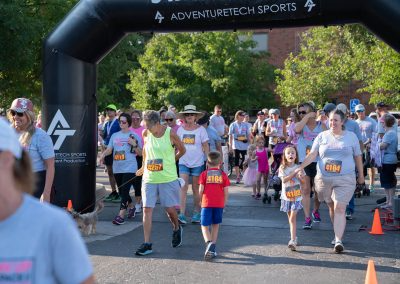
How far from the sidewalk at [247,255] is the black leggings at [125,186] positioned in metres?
0.32

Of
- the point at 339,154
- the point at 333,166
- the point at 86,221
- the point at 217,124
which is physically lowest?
the point at 86,221

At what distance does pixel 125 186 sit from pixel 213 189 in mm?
2848

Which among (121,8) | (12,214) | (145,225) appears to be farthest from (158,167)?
(12,214)

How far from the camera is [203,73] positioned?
113 feet

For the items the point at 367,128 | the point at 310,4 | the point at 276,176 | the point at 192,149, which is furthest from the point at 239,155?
the point at 310,4

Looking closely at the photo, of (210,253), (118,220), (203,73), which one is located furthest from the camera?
(203,73)

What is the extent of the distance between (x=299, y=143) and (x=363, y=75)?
20382 mm

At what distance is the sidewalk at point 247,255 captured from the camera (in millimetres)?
6402

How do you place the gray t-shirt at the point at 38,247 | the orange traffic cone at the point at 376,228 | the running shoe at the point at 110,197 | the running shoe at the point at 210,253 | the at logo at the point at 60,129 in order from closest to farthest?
1. the gray t-shirt at the point at 38,247
2. the running shoe at the point at 210,253
3. the orange traffic cone at the point at 376,228
4. the at logo at the point at 60,129
5. the running shoe at the point at 110,197

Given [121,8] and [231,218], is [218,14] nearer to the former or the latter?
[121,8]

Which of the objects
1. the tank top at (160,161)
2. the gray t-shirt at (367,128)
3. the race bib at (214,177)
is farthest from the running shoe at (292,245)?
the gray t-shirt at (367,128)

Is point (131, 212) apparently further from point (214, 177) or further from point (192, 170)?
point (214, 177)

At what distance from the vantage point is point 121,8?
9.11m

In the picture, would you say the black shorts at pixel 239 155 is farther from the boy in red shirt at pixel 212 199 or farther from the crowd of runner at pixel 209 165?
the boy in red shirt at pixel 212 199
